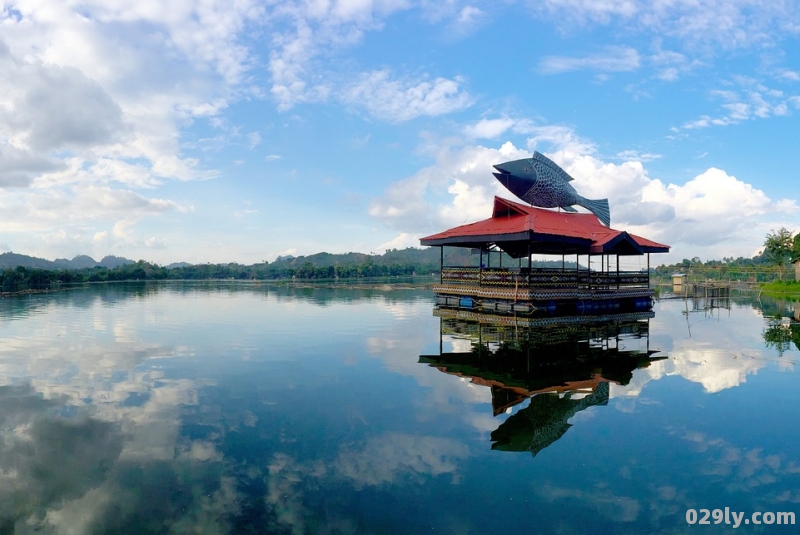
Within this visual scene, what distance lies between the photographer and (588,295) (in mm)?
18094

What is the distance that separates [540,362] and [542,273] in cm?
797

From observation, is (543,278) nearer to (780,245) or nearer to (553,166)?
(553,166)

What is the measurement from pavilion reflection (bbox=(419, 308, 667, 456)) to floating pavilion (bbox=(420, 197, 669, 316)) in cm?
99

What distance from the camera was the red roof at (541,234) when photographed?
17.4 meters

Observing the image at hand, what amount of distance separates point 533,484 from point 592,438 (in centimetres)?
153

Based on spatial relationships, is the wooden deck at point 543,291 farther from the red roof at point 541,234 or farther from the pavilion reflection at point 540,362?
the red roof at point 541,234

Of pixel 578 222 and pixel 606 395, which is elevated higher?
pixel 578 222

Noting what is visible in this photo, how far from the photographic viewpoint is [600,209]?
79.6 feet

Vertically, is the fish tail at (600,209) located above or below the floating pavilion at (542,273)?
Answer: above

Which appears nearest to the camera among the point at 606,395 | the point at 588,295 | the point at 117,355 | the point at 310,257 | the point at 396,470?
the point at 396,470

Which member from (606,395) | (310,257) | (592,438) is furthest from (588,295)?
(310,257)

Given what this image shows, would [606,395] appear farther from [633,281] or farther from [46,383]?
[633,281]

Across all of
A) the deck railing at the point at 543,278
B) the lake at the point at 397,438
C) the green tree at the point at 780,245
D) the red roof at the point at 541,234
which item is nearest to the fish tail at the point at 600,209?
the red roof at the point at 541,234

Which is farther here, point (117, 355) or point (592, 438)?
point (117, 355)
